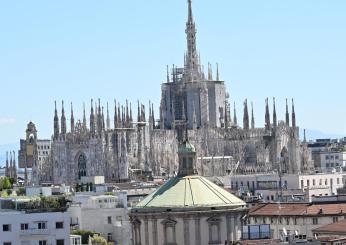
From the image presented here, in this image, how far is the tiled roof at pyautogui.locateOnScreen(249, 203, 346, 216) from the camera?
79312 mm

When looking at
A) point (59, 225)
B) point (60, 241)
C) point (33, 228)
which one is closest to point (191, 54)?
point (59, 225)

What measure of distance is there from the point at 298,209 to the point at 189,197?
2761 centimetres

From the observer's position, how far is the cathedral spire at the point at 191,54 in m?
186

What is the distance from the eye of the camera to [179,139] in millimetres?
160750

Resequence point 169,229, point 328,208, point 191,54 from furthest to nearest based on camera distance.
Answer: point 191,54, point 328,208, point 169,229

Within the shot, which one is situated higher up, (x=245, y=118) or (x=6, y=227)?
(x=245, y=118)

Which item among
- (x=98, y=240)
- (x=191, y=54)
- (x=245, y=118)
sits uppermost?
(x=191, y=54)

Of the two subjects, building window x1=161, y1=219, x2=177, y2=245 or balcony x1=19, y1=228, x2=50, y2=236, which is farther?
balcony x1=19, y1=228, x2=50, y2=236

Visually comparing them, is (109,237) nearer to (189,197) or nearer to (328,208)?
(328,208)

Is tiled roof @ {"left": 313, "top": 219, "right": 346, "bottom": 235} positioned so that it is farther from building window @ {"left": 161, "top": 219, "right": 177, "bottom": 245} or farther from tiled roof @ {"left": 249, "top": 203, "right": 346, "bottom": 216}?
tiled roof @ {"left": 249, "top": 203, "right": 346, "bottom": 216}

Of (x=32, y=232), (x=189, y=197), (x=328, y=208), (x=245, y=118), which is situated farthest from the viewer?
(x=245, y=118)

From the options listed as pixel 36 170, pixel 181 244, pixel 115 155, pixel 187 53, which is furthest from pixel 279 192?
pixel 181 244

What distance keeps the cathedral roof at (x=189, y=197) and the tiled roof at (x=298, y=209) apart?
22487 millimetres

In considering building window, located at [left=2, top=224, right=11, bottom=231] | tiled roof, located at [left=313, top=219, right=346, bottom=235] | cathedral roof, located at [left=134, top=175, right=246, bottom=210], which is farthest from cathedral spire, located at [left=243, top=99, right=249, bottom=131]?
cathedral roof, located at [left=134, top=175, right=246, bottom=210]
